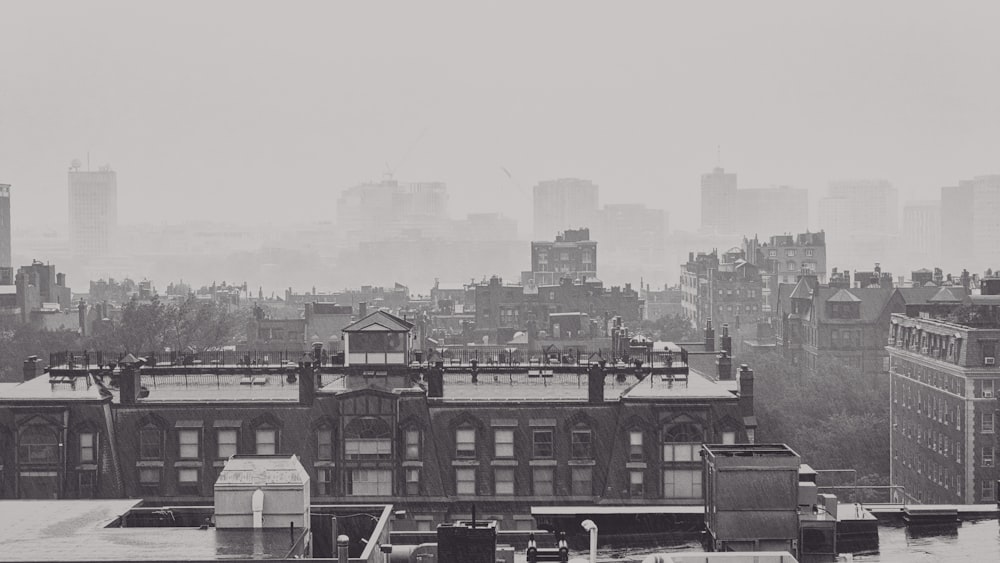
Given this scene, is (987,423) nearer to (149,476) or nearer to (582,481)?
(582,481)

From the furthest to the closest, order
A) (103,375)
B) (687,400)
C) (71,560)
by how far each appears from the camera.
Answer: (103,375), (687,400), (71,560)

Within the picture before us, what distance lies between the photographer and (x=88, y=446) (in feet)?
141

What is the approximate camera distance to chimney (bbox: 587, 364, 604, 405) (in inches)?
1710

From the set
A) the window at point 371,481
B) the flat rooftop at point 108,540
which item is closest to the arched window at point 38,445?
the window at point 371,481

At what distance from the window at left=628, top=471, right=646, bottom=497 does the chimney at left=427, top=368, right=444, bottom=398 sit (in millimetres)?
6074

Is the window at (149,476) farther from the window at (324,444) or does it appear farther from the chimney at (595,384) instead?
the chimney at (595,384)

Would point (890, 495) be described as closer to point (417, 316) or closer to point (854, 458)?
point (854, 458)

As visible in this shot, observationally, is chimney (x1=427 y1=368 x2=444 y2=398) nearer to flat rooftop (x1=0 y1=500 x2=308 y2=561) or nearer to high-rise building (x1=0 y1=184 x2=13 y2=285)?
flat rooftop (x1=0 y1=500 x2=308 y2=561)

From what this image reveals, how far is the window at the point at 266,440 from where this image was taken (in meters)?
43.3

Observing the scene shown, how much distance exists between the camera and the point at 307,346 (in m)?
93.4

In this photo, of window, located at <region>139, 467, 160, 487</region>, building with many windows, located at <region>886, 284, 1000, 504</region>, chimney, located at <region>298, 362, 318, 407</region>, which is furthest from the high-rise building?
chimney, located at <region>298, 362, 318, 407</region>

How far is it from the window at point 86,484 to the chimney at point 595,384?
47.9ft

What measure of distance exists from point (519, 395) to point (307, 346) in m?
50.8

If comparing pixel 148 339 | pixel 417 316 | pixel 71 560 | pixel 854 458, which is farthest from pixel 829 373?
pixel 71 560
